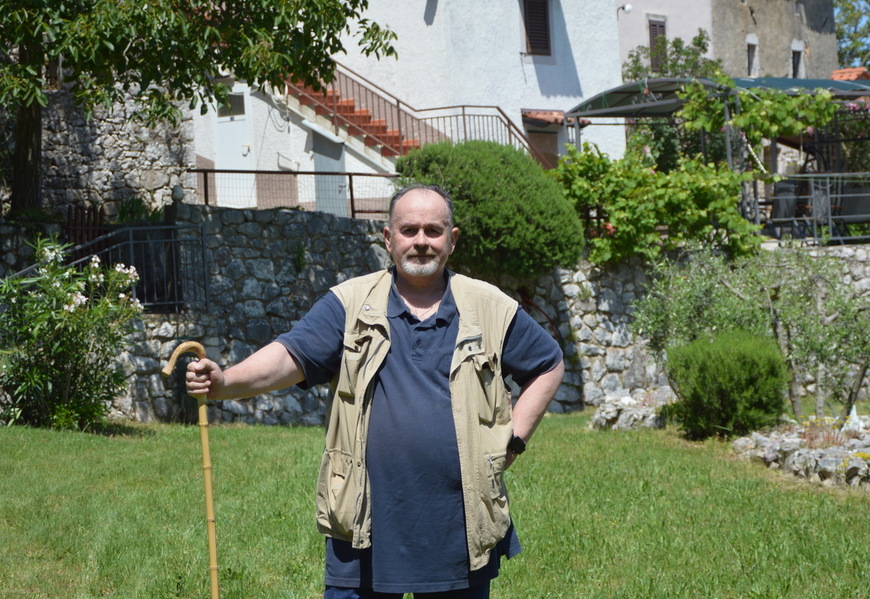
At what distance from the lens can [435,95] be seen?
2225 cm

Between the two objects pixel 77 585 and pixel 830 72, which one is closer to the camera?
pixel 77 585

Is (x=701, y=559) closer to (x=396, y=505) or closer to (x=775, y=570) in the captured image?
(x=775, y=570)

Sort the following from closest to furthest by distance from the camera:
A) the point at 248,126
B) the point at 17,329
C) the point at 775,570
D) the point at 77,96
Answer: the point at 775,570 → the point at 17,329 → the point at 77,96 → the point at 248,126

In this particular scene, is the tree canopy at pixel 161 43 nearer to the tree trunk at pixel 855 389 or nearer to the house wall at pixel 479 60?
the tree trunk at pixel 855 389

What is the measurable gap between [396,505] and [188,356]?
10.5 metres

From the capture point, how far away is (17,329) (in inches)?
410

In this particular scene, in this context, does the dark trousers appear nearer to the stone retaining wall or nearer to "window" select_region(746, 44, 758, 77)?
the stone retaining wall

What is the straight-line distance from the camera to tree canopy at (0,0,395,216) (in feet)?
34.2

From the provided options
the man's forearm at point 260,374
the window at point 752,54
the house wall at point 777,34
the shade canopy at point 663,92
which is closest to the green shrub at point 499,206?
the shade canopy at point 663,92

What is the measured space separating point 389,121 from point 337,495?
17.4 m

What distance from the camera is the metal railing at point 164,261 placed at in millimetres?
12930

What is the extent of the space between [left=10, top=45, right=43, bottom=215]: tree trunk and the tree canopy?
4.30 feet

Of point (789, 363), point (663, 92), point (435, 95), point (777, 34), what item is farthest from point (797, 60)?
point (789, 363)

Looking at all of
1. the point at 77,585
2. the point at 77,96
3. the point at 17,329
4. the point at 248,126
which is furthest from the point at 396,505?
the point at 248,126
